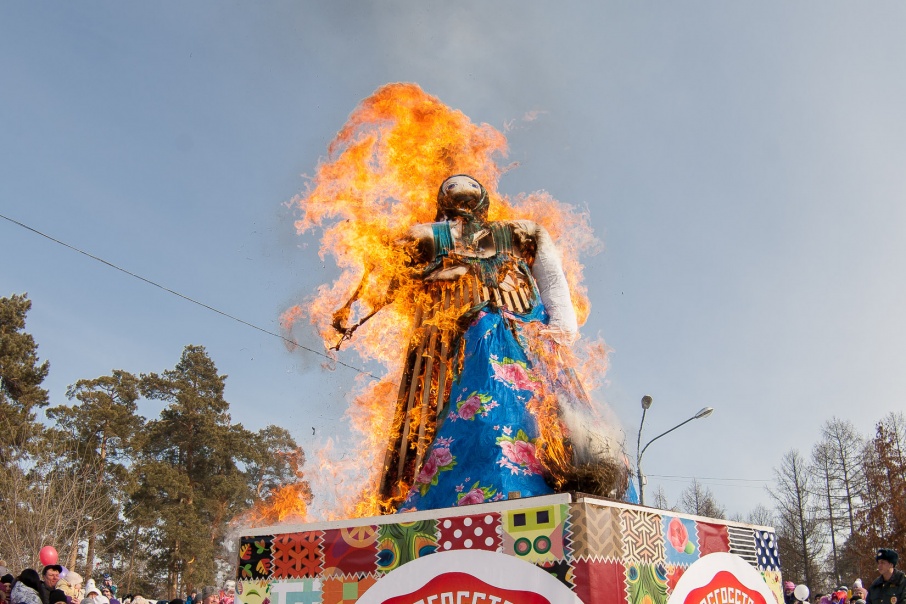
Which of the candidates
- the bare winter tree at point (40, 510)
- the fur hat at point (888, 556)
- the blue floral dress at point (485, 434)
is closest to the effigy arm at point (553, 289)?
the blue floral dress at point (485, 434)

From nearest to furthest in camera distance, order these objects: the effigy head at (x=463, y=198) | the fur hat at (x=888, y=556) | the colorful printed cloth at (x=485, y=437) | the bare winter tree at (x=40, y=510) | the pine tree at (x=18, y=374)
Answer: the colorful printed cloth at (x=485, y=437)
the fur hat at (x=888, y=556)
the effigy head at (x=463, y=198)
the bare winter tree at (x=40, y=510)
the pine tree at (x=18, y=374)

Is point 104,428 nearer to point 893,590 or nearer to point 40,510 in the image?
point 40,510

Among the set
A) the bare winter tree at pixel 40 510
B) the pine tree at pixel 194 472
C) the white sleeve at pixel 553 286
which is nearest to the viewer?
the white sleeve at pixel 553 286

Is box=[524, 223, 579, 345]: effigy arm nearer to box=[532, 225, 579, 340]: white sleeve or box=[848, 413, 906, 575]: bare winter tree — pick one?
box=[532, 225, 579, 340]: white sleeve

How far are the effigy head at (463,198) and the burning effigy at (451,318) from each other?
12 mm

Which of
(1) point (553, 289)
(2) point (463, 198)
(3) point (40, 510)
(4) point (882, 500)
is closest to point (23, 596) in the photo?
(2) point (463, 198)

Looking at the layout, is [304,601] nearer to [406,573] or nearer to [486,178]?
[406,573]

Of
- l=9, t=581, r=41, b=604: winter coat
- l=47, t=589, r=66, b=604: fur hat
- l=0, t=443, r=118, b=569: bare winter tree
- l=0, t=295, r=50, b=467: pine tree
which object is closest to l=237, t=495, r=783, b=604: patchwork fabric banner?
l=47, t=589, r=66, b=604: fur hat

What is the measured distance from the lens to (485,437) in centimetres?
480

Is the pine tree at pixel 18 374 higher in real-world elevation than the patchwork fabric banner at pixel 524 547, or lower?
higher

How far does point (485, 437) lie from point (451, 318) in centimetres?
120

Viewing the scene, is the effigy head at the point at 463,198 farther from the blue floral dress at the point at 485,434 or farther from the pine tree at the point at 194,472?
the pine tree at the point at 194,472

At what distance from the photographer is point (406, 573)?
3.51 m

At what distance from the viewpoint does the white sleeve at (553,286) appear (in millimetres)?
5910
